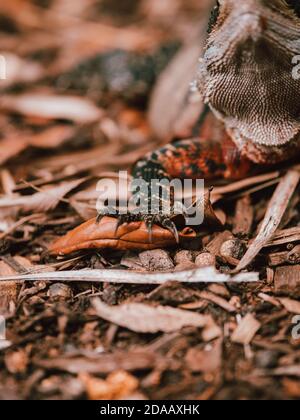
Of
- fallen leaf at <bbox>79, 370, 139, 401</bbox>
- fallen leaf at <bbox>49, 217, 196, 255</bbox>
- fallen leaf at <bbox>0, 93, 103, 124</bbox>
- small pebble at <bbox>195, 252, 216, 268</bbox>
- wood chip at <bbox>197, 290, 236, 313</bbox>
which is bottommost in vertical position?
fallen leaf at <bbox>79, 370, 139, 401</bbox>

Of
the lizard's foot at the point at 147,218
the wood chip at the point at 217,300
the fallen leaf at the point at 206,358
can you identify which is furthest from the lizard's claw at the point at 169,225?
the fallen leaf at the point at 206,358

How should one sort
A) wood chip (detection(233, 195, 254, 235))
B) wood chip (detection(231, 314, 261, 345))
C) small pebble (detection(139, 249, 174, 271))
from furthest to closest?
wood chip (detection(233, 195, 254, 235))
small pebble (detection(139, 249, 174, 271))
wood chip (detection(231, 314, 261, 345))

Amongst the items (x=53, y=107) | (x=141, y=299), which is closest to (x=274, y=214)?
(x=141, y=299)

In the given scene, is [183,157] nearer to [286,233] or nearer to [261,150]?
[261,150]

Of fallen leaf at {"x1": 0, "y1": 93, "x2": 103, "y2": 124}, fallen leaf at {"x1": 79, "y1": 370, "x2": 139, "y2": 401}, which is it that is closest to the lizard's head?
fallen leaf at {"x1": 79, "y1": 370, "x2": 139, "y2": 401}

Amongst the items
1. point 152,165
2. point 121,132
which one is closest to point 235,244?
point 152,165

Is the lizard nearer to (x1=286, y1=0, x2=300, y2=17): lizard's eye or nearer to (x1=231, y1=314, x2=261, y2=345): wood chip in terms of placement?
(x1=286, y1=0, x2=300, y2=17): lizard's eye

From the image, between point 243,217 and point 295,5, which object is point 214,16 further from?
point 243,217
